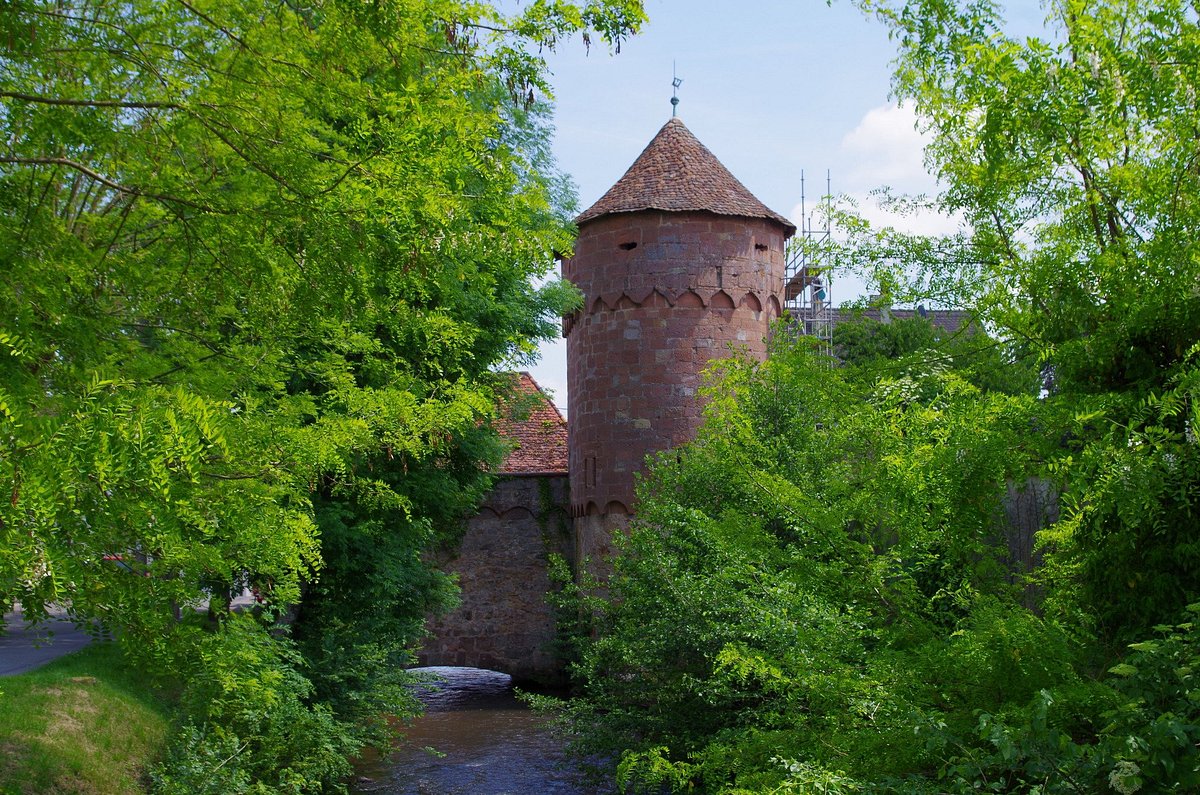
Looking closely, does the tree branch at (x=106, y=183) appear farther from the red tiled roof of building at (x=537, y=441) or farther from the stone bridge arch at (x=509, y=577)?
the stone bridge arch at (x=509, y=577)

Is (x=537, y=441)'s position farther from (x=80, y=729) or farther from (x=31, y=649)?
(x=80, y=729)

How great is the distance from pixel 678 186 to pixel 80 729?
12.8 m

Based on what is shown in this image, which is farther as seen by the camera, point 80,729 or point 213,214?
point 80,729

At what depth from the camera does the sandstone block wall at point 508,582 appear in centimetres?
2161

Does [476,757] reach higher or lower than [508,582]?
lower

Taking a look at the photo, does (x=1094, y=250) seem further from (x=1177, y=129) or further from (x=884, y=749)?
(x=884, y=749)

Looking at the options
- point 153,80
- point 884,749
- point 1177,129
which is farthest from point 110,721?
point 1177,129

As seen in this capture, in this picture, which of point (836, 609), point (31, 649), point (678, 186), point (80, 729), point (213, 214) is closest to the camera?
point (213, 214)

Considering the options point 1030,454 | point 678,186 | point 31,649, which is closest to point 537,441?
point 678,186

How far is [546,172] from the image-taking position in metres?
15.9

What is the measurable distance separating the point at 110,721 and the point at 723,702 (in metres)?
5.37

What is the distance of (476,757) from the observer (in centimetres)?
1634

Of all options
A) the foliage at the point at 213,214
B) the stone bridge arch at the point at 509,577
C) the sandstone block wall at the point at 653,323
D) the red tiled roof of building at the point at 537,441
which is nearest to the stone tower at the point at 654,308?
the sandstone block wall at the point at 653,323

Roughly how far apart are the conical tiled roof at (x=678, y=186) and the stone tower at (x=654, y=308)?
0.03 metres
